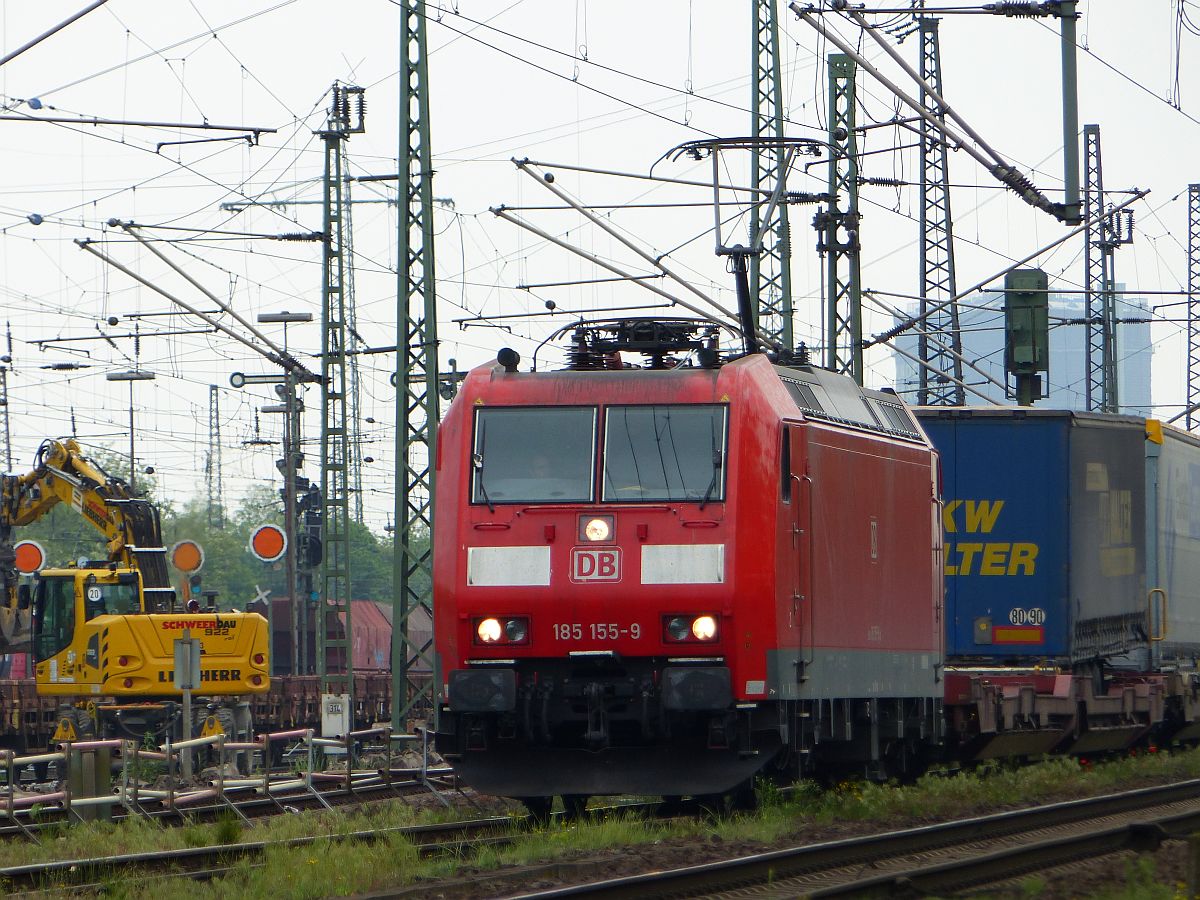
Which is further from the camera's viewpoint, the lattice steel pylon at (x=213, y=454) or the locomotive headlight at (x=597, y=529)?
the lattice steel pylon at (x=213, y=454)

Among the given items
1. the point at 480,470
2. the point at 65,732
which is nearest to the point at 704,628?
the point at 480,470

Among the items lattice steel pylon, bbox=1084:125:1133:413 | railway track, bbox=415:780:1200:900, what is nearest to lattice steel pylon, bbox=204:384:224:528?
lattice steel pylon, bbox=1084:125:1133:413

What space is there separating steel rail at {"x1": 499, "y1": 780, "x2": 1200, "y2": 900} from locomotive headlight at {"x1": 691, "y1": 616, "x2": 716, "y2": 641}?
191cm

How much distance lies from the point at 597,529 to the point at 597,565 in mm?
272

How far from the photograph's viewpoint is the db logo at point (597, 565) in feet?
46.4

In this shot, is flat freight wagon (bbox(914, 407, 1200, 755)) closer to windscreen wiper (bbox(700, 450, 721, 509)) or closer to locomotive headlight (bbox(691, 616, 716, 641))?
locomotive headlight (bbox(691, 616, 716, 641))

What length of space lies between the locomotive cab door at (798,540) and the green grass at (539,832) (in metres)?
1.37

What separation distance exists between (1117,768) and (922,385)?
15774mm

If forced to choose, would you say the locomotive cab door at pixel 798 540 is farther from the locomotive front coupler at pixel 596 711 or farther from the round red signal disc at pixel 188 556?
the round red signal disc at pixel 188 556

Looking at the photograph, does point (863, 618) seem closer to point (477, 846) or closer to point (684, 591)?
point (684, 591)

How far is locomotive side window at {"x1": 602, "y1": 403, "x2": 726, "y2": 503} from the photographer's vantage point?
14250mm

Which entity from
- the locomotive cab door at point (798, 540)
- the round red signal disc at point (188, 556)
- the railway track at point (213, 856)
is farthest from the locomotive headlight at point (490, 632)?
the round red signal disc at point (188, 556)

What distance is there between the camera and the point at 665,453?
14.4m

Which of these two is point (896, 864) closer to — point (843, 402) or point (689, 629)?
point (689, 629)
